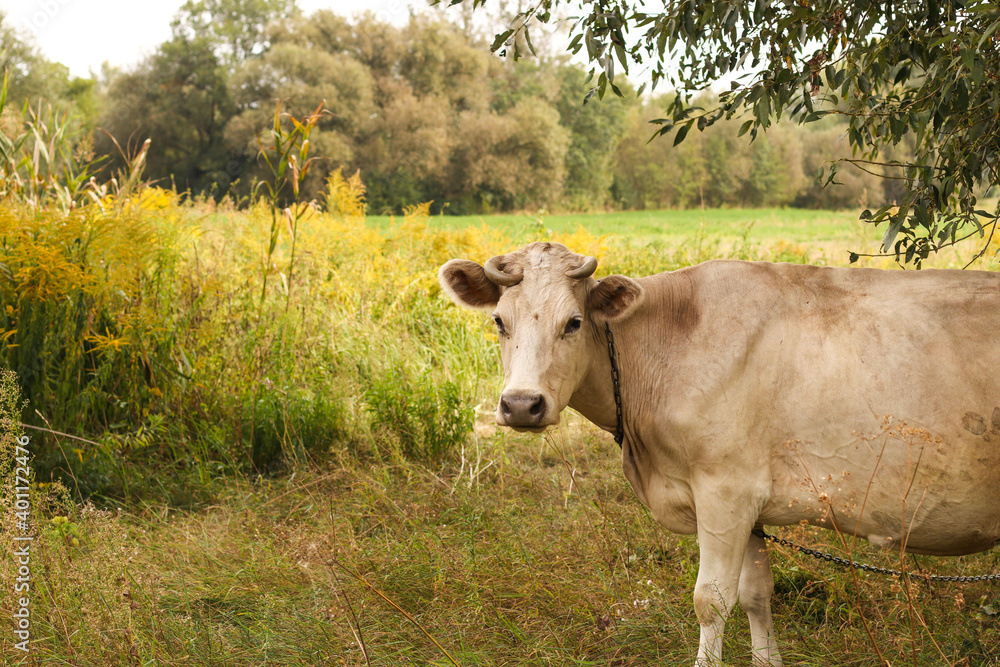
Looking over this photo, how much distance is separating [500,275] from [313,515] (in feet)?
7.50

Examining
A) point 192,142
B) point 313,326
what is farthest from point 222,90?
point 313,326

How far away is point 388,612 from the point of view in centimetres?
345

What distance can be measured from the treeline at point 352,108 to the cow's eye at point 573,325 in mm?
27489

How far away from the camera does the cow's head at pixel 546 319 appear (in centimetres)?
264

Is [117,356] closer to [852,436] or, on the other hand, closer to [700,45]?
[700,45]

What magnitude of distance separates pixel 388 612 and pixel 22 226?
3.52 meters

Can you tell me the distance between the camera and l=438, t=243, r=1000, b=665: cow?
2648mm

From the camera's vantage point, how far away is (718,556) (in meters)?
2.81

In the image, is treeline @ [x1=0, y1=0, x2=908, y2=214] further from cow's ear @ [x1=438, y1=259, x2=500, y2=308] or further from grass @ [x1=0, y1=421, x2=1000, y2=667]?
cow's ear @ [x1=438, y1=259, x2=500, y2=308]

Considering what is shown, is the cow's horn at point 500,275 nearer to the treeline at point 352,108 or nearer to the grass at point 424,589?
the grass at point 424,589

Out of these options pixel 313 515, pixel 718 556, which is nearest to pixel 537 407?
pixel 718 556

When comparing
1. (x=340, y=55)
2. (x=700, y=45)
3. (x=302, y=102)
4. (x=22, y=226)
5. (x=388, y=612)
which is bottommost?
(x=388, y=612)

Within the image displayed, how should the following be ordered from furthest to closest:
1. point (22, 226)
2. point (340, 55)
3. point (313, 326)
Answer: point (340, 55), point (313, 326), point (22, 226)

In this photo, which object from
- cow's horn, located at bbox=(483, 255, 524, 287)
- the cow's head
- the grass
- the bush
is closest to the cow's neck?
the cow's head
